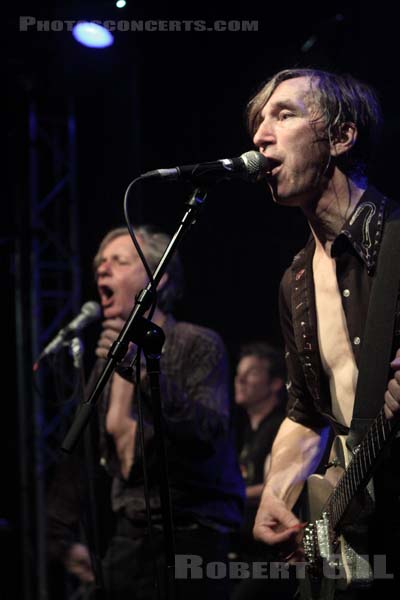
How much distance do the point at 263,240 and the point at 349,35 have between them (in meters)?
0.82

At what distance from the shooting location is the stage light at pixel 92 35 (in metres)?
3.15

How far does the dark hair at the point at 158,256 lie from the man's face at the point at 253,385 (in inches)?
34.7

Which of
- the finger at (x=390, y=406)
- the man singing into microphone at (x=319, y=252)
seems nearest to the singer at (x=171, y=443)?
the man singing into microphone at (x=319, y=252)

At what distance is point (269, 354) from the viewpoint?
13.0 feet

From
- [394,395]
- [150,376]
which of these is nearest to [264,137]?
[150,376]

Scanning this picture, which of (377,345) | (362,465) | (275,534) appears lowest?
(275,534)

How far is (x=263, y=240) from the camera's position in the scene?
9.50 ft

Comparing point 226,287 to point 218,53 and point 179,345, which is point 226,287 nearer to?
point 179,345

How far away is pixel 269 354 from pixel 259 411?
62 centimetres

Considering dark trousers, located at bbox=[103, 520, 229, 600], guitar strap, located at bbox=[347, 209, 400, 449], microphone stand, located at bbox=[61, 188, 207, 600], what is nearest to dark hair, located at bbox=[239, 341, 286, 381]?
dark trousers, located at bbox=[103, 520, 229, 600]

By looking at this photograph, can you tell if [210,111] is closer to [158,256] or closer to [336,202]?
[158,256]

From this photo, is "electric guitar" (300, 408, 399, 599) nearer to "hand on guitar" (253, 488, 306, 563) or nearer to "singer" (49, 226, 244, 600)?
"hand on guitar" (253, 488, 306, 563)

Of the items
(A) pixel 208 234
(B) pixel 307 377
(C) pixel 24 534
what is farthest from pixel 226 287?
(C) pixel 24 534

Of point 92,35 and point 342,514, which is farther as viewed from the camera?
point 92,35
